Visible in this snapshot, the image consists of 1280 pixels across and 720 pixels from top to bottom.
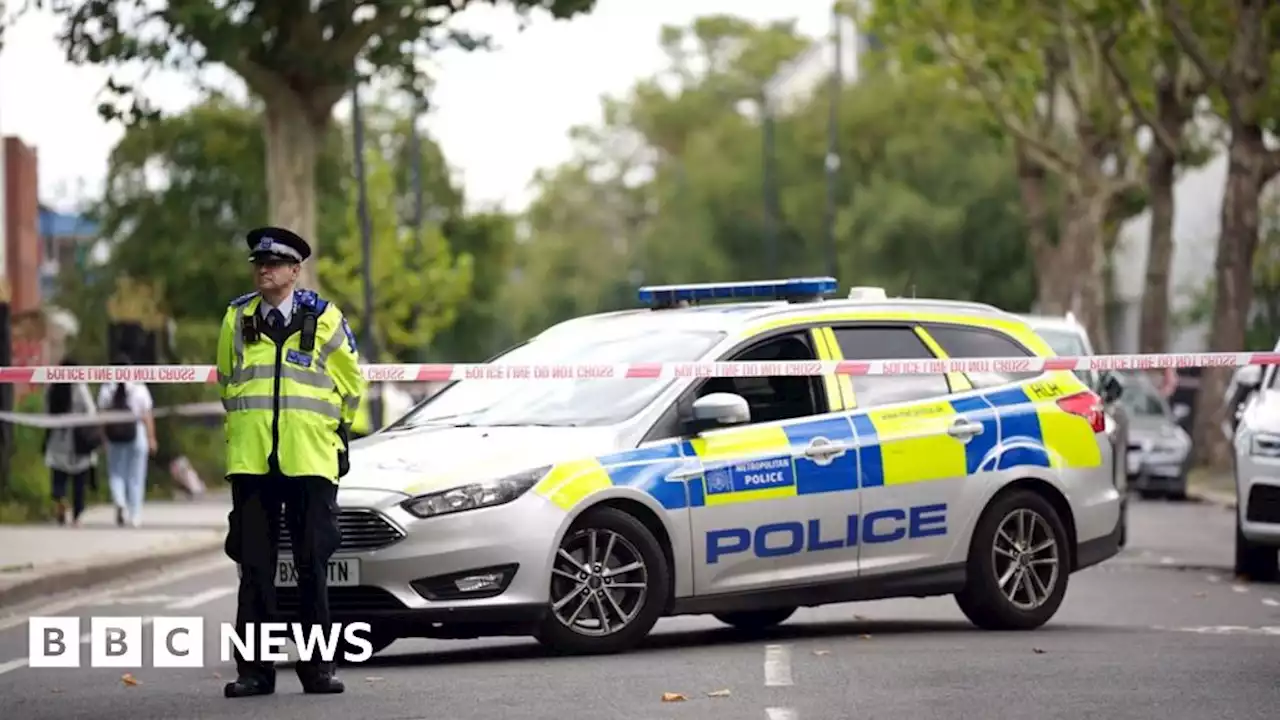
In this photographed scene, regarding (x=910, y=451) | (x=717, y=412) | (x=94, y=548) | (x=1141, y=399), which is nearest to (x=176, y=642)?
(x=717, y=412)

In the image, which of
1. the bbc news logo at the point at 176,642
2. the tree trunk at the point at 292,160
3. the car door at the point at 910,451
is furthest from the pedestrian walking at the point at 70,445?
the car door at the point at 910,451

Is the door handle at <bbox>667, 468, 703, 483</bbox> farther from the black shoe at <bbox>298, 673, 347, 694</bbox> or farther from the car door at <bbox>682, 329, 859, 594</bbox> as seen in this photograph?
the black shoe at <bbox>298, 673, 347, 694</bbox>

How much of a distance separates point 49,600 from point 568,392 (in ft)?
19.0

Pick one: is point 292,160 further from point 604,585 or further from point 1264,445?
point 604,585

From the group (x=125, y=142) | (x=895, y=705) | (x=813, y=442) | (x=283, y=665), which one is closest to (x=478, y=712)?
(x=895, y=705)

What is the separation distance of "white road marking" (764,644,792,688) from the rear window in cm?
207

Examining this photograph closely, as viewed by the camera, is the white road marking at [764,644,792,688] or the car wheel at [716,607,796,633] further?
the car wheel at [716,607,796,633]

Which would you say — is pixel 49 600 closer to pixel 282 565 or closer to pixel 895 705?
pixel 282 565

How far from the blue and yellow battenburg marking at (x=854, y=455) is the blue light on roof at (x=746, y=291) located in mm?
855

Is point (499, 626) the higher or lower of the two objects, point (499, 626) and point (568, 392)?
the lower

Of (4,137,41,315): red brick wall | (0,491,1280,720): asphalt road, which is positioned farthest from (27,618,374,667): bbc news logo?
(4,137,41,315): red brick wall

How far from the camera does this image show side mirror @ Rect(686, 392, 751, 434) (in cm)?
1277

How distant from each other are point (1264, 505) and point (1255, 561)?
3.11 ft

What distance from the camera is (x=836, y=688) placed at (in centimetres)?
1081
